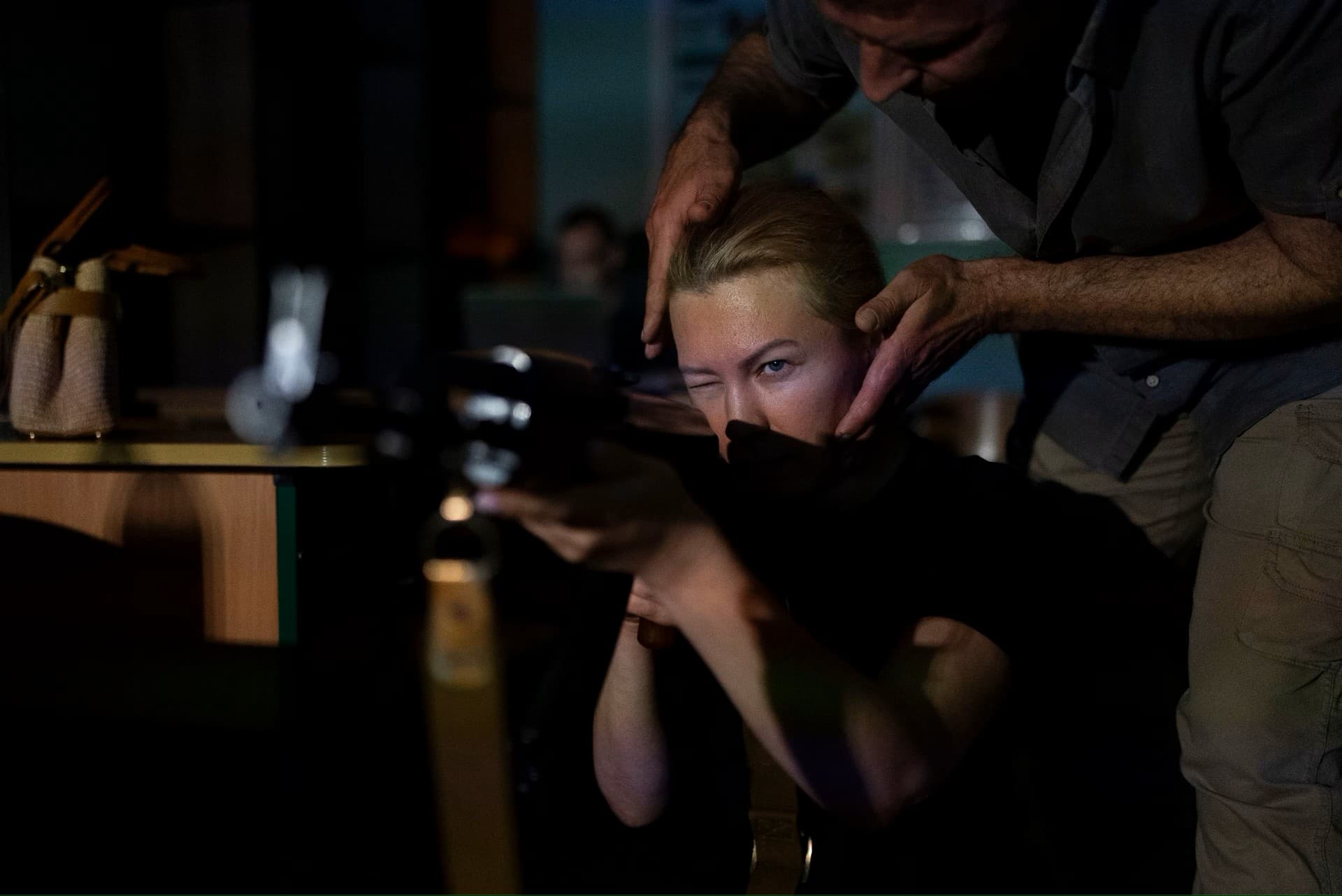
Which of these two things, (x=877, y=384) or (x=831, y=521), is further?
(x=831, y=521)

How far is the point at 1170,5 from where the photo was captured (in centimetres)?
100

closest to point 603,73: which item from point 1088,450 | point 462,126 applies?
point 462,126

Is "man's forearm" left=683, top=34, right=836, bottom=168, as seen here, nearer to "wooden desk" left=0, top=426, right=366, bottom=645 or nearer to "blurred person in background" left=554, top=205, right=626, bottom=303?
"wooden desk" left=0, top=426, right=366, bottom=645

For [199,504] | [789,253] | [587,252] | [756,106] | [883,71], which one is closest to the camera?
[883,71]

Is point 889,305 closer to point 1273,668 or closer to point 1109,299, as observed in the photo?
point 1109,299

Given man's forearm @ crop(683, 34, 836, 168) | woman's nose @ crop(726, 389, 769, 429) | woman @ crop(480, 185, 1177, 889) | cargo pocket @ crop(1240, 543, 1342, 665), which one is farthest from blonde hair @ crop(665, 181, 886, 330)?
cargo pocket @ crop(1240, 543, 1342, 665)

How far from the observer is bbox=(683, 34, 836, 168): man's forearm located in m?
1.33


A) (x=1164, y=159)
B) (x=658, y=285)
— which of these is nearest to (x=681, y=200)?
(x=658, y=285)

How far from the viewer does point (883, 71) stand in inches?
38.5

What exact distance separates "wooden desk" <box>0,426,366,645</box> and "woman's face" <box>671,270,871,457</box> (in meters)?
0.40

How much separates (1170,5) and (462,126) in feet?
14.1

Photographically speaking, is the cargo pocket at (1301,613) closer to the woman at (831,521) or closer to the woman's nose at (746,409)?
the woman at (831,521)

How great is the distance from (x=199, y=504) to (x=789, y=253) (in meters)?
0.72

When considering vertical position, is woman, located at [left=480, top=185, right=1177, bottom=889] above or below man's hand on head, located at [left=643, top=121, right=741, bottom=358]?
below
